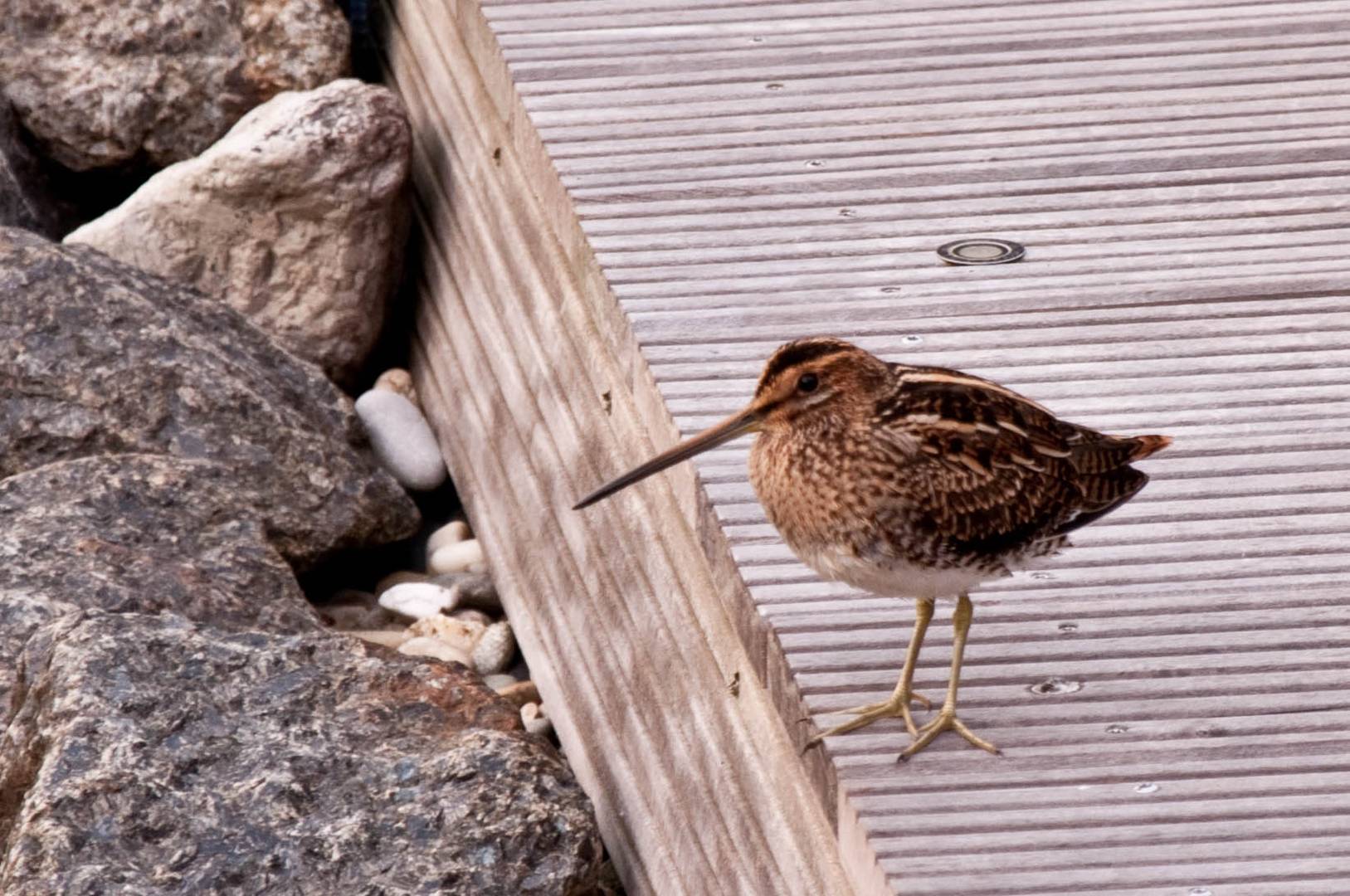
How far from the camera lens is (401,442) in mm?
8578

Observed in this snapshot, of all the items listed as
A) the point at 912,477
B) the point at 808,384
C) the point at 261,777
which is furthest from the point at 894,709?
the point at 261,777

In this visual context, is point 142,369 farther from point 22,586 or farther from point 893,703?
point 893,703

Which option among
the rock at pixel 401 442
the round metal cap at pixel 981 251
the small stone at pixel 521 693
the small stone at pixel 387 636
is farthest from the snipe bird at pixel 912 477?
the rock at pixel 401 442

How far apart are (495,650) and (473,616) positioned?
9.2 inches

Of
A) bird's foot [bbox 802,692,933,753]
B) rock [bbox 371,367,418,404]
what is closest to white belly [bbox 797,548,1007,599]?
bird's foot [bbox 802,692,933,753]

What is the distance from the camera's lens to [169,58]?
30.3ft

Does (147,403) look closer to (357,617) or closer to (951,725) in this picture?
Result: (357,617)

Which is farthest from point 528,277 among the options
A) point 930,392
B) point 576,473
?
point 930,392

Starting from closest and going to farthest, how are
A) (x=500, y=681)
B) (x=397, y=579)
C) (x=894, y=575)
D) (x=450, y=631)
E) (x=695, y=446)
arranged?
1. (x=894, y=575)
2. (x=695, y=446)
3. (x=500, y=681)
4. (x=450, y=631)
5. (x=397, y=579)

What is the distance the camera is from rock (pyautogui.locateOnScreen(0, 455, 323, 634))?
6.73m

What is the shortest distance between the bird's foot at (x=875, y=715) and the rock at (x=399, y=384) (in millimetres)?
4725

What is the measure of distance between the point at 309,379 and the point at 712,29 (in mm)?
1848

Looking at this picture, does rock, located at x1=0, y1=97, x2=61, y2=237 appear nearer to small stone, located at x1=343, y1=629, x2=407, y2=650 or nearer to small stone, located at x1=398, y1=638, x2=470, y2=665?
small stone, located at x1=343, y1=629, x2=407, y2=650

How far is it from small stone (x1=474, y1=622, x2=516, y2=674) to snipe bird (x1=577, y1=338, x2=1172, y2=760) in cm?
315
